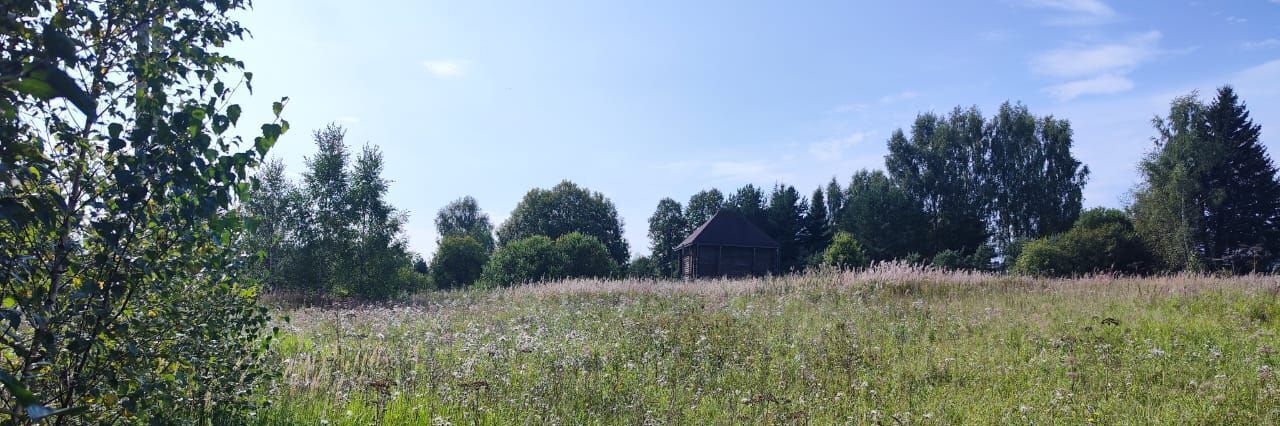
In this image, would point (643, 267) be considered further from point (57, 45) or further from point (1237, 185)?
point (57, 45)

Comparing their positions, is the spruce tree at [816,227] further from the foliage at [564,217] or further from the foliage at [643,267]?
the foliage at [564,217]

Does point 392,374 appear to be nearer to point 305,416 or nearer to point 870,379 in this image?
point 305,416

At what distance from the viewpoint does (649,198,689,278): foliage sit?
56969 mm

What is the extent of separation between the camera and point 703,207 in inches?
2223

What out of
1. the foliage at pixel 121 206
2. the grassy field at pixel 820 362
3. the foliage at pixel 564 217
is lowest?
the grassy field at pixel 820 362

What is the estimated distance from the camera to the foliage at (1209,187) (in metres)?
31.0

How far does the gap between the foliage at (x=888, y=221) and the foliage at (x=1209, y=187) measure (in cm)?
1318

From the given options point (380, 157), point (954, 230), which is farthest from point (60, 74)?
point (954, 230)

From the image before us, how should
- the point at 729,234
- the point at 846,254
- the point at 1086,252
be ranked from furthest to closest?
the point at 729,234
the point at 1086,252
the point at 846,254

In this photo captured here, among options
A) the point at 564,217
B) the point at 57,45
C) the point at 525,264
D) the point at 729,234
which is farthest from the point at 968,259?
the point at 57,45

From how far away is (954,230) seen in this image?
4341 centimetres

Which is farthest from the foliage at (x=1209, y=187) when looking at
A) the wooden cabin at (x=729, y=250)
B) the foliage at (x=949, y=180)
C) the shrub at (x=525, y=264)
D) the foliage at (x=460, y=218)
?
the foliage at (x=460, y=218)

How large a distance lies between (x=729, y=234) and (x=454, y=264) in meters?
16.2

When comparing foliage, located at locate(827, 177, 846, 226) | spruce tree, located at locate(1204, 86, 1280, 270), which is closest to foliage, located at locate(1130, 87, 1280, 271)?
spruce tree, located at locate(1204, 86, 1280, 270)
